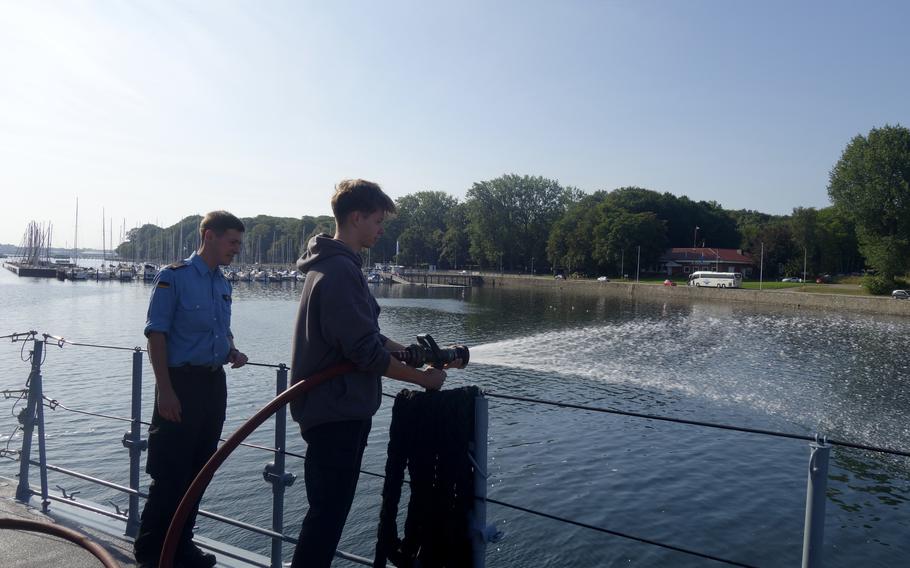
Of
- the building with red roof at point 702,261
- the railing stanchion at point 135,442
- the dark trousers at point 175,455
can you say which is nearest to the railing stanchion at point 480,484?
the dark trousers at point 175,455

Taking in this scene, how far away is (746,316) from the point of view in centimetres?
5166

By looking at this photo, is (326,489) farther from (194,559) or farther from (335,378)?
(194,559)

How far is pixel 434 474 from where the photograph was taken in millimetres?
2885

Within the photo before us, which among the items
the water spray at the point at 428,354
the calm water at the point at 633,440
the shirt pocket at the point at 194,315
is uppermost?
the shirt pocket at the point at 194,315

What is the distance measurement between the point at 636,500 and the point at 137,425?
9910mm

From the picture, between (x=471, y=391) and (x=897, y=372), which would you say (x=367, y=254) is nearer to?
(x=897, y=372)

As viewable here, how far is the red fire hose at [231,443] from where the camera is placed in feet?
8.39

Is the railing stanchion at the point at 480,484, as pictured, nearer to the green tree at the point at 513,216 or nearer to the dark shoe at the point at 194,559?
the dark shoe at the point at 194,559

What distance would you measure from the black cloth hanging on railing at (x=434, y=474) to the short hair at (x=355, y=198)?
2.80 ft

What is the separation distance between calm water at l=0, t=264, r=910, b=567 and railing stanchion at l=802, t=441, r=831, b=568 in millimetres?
7497

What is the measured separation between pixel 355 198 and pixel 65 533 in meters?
2.70

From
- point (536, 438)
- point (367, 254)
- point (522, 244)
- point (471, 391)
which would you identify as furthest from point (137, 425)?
point (367, 254)

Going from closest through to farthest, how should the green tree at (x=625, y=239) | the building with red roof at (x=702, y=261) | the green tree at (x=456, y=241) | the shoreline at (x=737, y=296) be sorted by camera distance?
the shoreline at (x=737, y=296), the green tree at (x=625, y=239), the building with red roof at (x=702, y=261), the green tree at (x=456, y=241)

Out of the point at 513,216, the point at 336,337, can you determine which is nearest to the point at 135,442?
the point at 336,337
